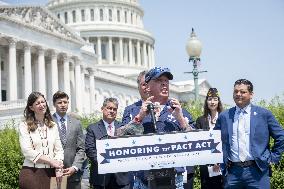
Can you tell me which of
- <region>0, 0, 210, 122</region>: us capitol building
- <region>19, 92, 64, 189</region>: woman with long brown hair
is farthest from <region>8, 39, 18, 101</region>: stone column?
<region>19, 92, 64, 189</region>: woman with long brown hair

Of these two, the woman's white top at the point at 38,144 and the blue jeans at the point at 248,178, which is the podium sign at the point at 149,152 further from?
the woman's white top at the point at 38,144

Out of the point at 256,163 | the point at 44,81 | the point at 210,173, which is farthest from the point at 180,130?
the point at 44,81

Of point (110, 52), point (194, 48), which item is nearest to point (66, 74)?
point (110, 52)

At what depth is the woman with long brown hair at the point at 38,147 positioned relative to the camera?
296 inches

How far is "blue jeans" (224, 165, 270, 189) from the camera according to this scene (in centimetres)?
657

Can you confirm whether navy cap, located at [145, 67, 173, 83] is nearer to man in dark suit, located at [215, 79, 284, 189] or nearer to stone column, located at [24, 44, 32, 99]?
man in dark suit, located at [215, 79, 284, 189]

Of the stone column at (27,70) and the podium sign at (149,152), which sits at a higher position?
the stone column at (27,70)

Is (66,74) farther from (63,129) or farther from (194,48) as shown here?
(63,129)

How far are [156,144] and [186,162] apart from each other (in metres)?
0.33

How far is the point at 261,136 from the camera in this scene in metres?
6.72

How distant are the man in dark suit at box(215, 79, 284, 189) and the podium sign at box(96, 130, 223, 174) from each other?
1.59m

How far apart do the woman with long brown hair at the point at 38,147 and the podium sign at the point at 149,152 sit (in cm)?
255

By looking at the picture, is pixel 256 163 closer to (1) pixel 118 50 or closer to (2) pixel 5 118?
(2) pixel 5 118

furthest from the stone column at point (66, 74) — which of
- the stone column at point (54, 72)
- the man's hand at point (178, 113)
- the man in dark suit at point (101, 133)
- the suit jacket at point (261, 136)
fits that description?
the man's hand at point (178, 113)
